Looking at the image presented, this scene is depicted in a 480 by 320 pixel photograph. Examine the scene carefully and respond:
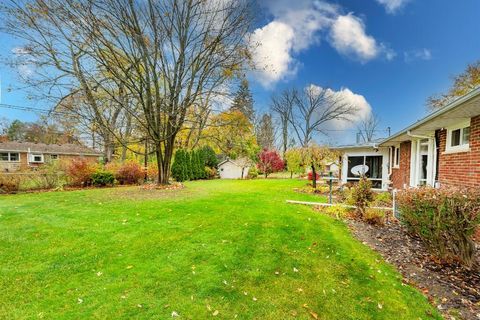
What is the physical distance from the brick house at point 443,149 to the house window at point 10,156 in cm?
3738

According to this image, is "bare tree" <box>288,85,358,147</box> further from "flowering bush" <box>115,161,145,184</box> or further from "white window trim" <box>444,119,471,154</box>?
"white window trim" <box>444,119,471,154</box>

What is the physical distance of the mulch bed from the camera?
10.4 feet

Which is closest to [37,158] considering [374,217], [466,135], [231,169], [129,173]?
[231,169]

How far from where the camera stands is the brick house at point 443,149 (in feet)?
18.3

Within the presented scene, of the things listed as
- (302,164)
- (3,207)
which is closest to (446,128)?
(302,164)

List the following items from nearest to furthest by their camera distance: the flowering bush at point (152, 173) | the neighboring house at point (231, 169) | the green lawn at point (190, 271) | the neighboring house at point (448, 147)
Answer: the green lawn at point (190, 271), the neighboring house at point (448, 147), the flowering bush at point (152, 173), the neighboring house at point (231, 169)

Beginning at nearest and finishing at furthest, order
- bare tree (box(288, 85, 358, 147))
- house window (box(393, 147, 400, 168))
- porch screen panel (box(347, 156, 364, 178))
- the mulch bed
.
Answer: the mulch bed → house window (box(393, 147, 400, 168)) → porch screen panel (box(347, 156, 364, 178)) → bare tree (box(288, 85, 358, 147))

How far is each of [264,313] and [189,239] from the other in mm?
2297

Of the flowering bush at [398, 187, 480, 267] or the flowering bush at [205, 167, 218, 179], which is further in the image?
the flowering bush at [205, 167, 218, 179]

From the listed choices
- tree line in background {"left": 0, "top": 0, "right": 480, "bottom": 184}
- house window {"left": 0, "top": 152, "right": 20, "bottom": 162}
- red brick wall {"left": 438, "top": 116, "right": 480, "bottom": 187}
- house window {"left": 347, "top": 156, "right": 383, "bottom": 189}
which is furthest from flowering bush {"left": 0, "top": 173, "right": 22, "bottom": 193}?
house window {"left": 0, "top": 152, "right": 20, "bottom": 162}

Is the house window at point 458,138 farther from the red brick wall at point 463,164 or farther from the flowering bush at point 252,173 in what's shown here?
the flowering bush at point 252,173

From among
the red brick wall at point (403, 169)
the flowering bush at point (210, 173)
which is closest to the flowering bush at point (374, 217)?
the red brick wall at point (403, 169)

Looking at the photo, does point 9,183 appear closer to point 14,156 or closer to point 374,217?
point 374,217

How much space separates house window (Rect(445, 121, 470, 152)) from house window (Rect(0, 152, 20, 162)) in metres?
38.6
